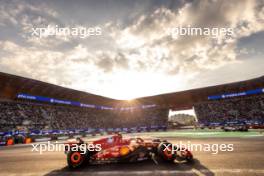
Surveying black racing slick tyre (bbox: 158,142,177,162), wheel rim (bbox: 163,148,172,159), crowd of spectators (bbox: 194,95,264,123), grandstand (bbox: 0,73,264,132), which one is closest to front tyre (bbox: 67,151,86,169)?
black racing slick tyre (bbox: 158,142,177,162)

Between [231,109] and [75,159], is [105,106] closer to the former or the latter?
[231,109]

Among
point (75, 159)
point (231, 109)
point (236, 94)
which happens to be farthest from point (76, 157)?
point (231, 109)

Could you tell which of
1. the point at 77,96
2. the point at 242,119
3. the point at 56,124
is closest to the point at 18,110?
the point at 56,124

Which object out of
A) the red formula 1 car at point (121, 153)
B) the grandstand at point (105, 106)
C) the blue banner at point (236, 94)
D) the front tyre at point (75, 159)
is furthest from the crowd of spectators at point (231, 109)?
the front tyre at point (75, 159)

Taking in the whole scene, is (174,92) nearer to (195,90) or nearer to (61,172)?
(195,90)

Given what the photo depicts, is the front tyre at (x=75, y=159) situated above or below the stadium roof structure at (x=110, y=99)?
below

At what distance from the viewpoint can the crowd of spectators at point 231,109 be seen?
137ft

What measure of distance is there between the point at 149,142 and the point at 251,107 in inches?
1788

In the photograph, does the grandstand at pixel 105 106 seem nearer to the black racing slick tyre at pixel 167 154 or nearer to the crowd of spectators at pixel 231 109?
the crowd of spectators at pixel 231 109

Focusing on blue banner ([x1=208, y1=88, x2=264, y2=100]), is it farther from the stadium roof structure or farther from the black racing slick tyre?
the black racing slick tyre

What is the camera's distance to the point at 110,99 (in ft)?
197

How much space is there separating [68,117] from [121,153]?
42.7 meters

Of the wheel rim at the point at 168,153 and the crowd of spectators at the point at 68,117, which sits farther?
the crowd of spectators at the point at 68,117

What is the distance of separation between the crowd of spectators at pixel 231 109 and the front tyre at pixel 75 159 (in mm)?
45048
